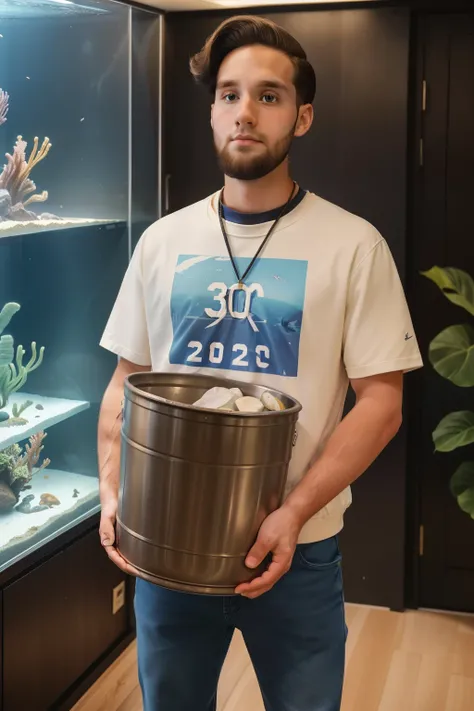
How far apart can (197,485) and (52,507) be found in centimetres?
141

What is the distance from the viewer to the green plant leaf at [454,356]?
2844mm

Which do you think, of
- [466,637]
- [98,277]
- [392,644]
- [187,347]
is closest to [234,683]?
[392,644]

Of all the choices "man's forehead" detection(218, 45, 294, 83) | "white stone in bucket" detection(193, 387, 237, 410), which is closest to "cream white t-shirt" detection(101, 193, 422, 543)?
"white stone in bucket" detection(193, 387, 237, 410)

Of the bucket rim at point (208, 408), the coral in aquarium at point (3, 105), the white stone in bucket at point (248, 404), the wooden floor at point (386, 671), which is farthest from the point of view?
the wooden floor at point (386, 671)

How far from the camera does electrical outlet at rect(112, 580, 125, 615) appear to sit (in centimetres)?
287

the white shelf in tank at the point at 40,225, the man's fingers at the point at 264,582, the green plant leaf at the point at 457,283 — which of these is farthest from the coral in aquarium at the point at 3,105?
the man's fingers at the point at 264,582

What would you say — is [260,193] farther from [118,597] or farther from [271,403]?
[118,597]

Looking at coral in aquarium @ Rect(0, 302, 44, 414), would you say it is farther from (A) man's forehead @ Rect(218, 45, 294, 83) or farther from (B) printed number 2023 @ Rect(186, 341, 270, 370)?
(A) man's forehead @ Rect(218, 45, 294, 83)

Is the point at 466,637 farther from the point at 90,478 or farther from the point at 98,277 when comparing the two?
the point at 98,277

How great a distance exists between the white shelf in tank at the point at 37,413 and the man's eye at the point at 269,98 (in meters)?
1.20

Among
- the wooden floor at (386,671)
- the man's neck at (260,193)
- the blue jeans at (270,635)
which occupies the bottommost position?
the wooden floor at (386,671)

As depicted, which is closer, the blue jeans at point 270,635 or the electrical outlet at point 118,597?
the blue jeans at point 270,635

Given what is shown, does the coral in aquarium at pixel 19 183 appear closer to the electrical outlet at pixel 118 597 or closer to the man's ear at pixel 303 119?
the man's ear at pixel 303 119

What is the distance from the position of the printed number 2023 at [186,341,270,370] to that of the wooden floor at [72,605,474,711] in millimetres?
1430
